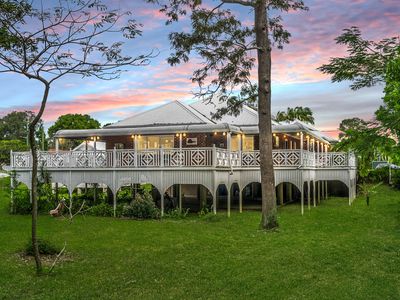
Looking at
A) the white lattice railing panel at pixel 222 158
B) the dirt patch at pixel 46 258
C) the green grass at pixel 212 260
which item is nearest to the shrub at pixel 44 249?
the dirt patch at pixel 46 258

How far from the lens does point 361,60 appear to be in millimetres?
5781

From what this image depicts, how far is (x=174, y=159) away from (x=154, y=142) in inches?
295

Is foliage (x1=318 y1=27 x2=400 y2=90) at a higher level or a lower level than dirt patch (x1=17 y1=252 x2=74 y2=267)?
higher

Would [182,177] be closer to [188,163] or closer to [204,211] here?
[188,163]

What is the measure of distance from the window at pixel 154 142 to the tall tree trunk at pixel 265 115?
12.6 meters

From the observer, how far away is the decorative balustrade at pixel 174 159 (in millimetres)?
21609

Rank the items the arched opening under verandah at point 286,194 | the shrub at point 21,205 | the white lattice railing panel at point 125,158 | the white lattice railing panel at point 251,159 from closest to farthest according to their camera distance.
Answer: the white lattice railing panel at point 125,158 < the shrub at point 21,205 < the white lattice railing panel at point 251,159 < the arched opening under verandah at point 286,194

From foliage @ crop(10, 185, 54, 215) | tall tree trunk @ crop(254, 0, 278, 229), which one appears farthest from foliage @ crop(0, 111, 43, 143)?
tall tree trunk @ crop(254, 0, 278, 229)

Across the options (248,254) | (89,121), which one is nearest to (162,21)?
(248,254)

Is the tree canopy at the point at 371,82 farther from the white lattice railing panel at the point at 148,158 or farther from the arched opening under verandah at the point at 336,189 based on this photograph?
the arched opening under verandah at the point at 336,189

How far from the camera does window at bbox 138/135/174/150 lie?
94.5 feet

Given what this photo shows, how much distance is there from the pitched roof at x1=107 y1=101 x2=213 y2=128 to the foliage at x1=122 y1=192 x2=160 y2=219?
7.07 m

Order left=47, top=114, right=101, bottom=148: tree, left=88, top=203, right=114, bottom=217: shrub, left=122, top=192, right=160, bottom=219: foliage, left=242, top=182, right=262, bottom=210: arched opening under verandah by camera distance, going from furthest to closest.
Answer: left=47, top=114, right=101, bottom=148: tree → left=242, top=182, right=262, bottom=210: arched opening under verandah → left=88, top=203, right=114, bottom=217: shrub → left=122, top=192, right=160, bottom=219: foliage

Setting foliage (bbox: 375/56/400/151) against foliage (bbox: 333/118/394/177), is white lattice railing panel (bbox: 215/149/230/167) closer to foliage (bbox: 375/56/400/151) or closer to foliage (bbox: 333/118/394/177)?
foliage (bbox: 333/118/394/177)
